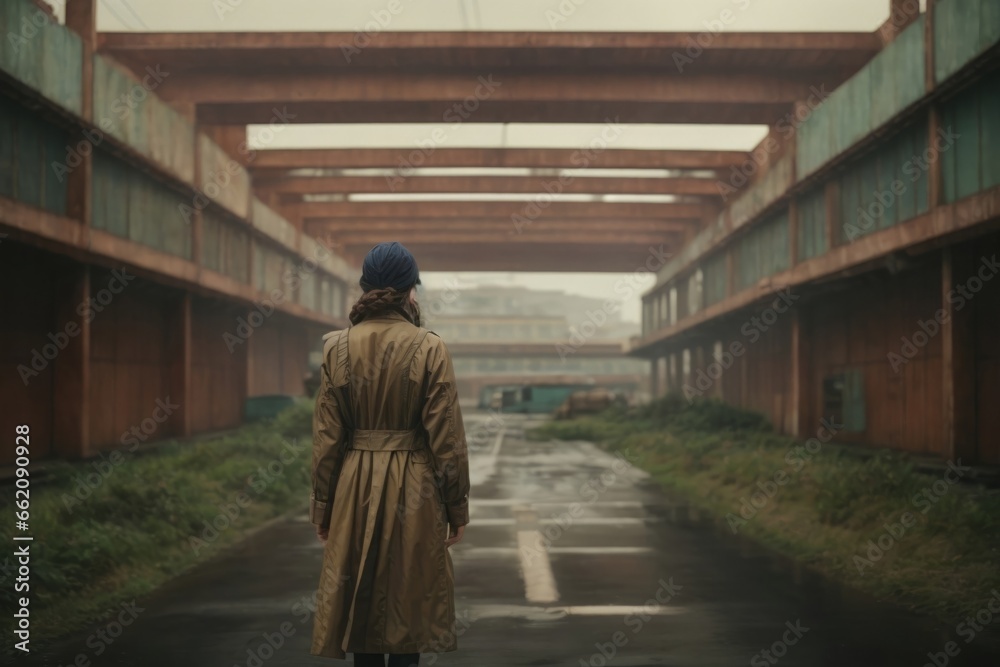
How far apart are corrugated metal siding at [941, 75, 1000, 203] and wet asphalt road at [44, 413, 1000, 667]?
646 cm

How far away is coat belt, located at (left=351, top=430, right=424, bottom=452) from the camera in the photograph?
4.62 meters

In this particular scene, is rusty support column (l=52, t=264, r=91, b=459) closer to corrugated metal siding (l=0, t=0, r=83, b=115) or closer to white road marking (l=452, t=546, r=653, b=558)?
corrugated metal siding (l=0, t=0, r=83, b=115)

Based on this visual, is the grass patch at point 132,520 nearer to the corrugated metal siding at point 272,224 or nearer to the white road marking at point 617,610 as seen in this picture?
the white road marking at point 617,610

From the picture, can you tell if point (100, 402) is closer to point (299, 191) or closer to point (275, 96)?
point (275, 96)

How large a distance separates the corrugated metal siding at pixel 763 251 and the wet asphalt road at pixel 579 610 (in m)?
15.0

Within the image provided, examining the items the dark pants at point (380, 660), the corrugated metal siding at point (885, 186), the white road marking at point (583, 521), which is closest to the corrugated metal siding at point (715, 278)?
the corrugated metal siding at point (885, 186)

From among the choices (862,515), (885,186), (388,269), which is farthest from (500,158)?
(388,269)

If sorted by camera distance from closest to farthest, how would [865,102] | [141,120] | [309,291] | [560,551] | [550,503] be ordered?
1. [560,551]
2. [550,503]
3. [865,102]
4. [141,120]
5. [309,291]

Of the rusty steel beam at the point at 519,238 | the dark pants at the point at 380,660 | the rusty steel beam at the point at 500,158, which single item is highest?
the rusty steel beam at the point at 500,158

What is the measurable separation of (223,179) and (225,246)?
2122 millimetres

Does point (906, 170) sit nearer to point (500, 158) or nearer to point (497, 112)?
point (497, 112)

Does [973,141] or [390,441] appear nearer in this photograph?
[390,441]

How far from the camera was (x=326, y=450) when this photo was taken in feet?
15.2

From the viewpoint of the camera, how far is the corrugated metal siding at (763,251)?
26688 millimetres
